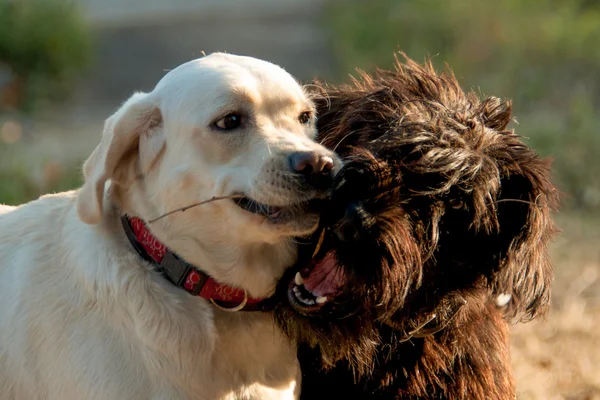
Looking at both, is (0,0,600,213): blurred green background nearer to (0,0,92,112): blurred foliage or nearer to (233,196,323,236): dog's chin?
(0,0,92,112): blurred foliage

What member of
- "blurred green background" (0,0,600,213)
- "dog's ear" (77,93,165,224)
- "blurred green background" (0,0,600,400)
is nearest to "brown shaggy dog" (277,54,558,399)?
"dog's ear" (77,93,165,224)

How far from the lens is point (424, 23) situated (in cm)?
885

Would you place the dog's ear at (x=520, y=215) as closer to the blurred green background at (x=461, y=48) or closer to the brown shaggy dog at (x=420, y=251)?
the brown shaggy dog at (x=420, y=251)

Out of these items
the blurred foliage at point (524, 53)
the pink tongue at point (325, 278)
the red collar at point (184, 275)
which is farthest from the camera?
the blurred foliage at point (524, 53)

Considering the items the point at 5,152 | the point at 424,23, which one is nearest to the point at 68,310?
the point at 5,152

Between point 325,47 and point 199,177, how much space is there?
7.58m

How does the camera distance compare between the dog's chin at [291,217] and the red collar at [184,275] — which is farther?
the red collar at [184,275]

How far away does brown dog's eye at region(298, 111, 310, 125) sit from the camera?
2.92m

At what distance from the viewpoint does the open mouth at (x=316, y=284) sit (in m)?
2.60

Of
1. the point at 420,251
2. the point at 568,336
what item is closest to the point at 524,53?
the point at 568,336

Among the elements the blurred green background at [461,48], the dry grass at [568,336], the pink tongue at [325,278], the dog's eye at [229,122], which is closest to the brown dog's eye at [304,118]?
the dog's eye at [229,122]

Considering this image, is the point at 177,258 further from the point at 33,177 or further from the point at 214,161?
the point at 33,177

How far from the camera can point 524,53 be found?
8.22 m

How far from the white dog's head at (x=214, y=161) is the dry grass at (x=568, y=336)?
72.3 inches
